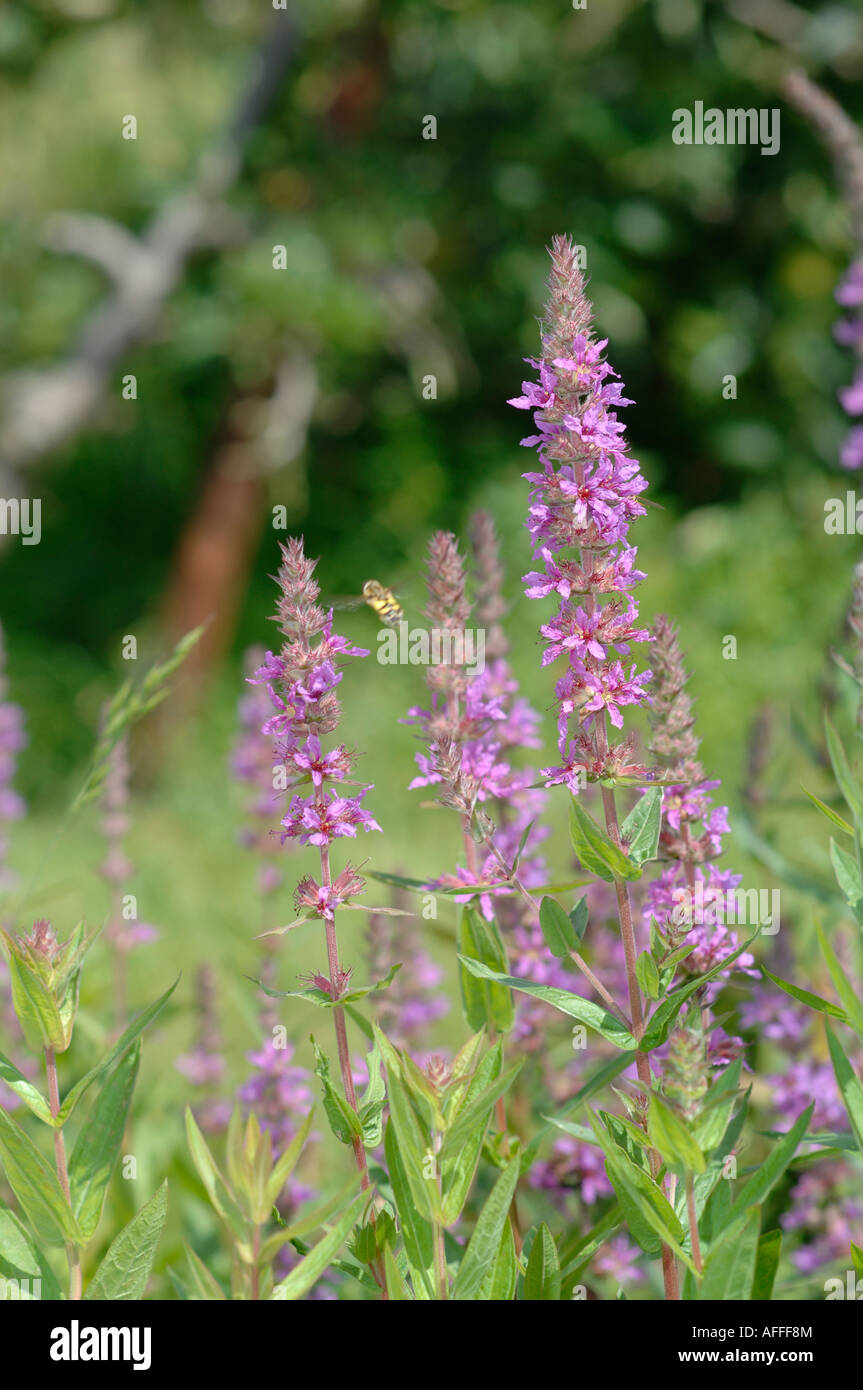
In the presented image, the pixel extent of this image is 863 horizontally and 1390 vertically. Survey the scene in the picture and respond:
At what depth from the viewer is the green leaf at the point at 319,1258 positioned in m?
1.22

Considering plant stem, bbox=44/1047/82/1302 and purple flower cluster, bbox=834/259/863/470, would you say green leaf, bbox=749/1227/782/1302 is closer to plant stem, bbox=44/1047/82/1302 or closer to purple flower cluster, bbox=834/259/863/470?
plant stem, bbox=44/1047/82/1302

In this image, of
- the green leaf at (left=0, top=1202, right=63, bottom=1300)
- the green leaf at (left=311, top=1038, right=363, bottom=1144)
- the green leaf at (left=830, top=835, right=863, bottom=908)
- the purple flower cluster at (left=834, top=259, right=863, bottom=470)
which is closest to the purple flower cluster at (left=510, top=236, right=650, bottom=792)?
the green leaf at (left=830, top=835, right=863, bottom=908)

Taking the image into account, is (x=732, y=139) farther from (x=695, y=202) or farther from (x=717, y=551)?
(x=717, y=551)

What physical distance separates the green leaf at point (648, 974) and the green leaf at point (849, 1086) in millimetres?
174

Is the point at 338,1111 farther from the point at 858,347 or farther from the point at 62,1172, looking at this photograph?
the point at 858,347

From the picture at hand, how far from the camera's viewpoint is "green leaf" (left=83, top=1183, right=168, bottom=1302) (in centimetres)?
132

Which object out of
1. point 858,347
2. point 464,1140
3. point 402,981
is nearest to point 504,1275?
point 464,1140

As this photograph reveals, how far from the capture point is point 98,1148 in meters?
1.35

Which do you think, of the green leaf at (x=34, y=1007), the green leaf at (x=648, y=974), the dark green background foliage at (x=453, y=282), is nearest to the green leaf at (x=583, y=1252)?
the green leaf at (x=648, y=974)

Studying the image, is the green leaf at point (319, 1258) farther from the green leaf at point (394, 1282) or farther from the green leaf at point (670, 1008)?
the green leaf at point (670, 1008)

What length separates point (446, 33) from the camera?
23.1ft

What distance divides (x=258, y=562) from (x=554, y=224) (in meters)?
2.87

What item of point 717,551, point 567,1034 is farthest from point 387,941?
point 717,551

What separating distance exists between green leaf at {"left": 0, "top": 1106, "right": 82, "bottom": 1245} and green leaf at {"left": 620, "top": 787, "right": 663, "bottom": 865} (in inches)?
26.3
